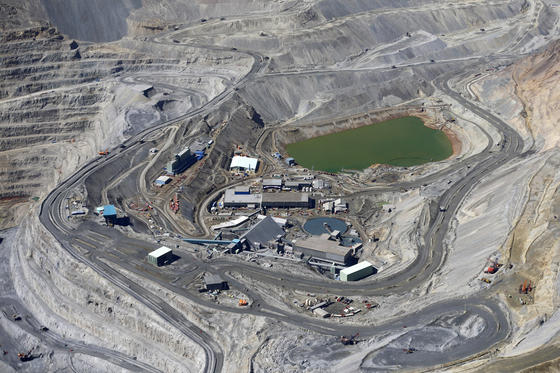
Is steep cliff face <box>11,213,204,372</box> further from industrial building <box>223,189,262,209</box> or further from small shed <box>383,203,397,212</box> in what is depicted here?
small shed <box>383,203,397,212</box>

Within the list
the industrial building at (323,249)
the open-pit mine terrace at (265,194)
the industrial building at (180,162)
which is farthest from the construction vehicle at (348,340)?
the industrial building at (180,162)

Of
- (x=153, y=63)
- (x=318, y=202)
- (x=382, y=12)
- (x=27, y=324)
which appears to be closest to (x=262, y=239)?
(x=318, y=202)

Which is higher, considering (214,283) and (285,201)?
(285,201)

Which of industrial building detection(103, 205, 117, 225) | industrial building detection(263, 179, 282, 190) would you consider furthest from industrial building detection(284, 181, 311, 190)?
industrial building detection(103, 205, 117, 225)

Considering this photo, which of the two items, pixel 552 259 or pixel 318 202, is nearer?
pixel 552 259

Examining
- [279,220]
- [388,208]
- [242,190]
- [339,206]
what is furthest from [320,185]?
[242,190]

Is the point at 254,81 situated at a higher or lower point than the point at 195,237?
higher

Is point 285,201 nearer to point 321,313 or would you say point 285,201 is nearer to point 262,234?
point 262,234

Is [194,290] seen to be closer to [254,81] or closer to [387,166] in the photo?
[387,166]
